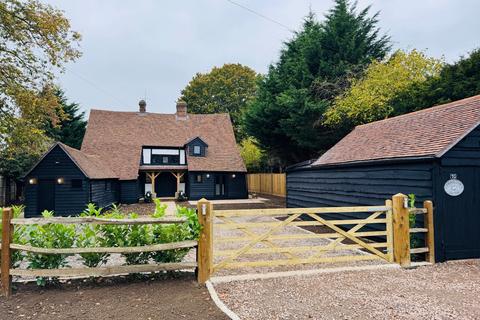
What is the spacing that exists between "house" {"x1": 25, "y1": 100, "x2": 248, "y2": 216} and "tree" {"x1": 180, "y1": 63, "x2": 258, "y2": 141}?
1749cm

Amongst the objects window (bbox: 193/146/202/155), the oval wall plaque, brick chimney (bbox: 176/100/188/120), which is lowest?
the oval wall plaque

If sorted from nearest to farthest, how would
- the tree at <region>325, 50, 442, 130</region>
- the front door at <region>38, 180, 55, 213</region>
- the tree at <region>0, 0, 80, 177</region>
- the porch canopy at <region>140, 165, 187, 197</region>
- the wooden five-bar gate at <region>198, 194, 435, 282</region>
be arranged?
the wooden five-bar gate at <region>198, 194, 435, 282</region> < the tree at <region>0, 0, 80, 177</region> < the front door at <region>38, 180, 55, 213</region> < the tree at <region>325, 50, 442, 130</region> < the porch canopy at <region>140, 165, 187, 197</region>

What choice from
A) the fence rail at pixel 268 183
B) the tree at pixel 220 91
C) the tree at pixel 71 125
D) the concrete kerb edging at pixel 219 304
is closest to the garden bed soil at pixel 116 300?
the concrete kerb edging at pixel 219 304

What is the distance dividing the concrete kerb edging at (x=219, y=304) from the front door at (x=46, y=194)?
15233 mm

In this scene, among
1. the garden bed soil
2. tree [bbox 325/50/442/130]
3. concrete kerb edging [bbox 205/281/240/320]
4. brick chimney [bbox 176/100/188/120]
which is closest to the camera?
concrete kerb edging [bbox 205/281/240/320]

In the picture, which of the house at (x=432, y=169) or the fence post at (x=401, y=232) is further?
the house at (x=432, y=169)

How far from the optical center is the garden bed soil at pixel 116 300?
13.7 feet

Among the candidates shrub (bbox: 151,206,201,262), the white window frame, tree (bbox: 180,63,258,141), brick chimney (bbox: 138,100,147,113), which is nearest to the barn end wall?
shrub (bbox: 151,206,201,262)

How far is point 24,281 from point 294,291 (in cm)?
469

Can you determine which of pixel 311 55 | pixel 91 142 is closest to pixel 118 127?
pixel 91 142

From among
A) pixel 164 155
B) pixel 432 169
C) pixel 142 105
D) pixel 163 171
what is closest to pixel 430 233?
pixel 432 169

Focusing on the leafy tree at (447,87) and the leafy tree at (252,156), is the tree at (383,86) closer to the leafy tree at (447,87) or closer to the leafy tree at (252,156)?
the leafy tree at (447,87)

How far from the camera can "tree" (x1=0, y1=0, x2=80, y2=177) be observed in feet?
43.2

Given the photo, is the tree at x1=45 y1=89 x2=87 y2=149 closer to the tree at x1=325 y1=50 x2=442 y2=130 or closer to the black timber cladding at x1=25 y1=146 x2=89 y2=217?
the black timber cladding at x1=25 y1=146 x2=89 y2=217
